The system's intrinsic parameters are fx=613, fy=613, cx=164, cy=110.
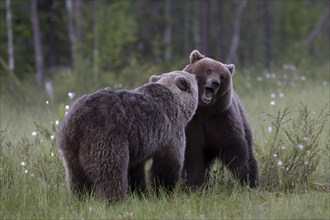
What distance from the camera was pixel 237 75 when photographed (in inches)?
632

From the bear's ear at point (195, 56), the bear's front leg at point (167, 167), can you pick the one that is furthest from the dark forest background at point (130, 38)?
the bear's front leg at point (167, 167)

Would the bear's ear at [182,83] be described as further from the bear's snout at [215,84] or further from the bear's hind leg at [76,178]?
the bear's hind leg at [76,178]

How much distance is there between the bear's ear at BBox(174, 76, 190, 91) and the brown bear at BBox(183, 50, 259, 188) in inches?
8.7

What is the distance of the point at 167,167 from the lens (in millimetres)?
5914

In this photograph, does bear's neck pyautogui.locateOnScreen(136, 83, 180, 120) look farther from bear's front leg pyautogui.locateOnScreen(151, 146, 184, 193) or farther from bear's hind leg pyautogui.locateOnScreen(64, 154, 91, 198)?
bear's hind leg pyautogui.locateOnScreen(64, 154, 91, 198)

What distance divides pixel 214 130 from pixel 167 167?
0.74 m

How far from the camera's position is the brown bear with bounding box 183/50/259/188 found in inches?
249

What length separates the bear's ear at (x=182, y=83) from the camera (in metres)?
6.20

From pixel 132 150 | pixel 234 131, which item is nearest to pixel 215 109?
pixel 234 131

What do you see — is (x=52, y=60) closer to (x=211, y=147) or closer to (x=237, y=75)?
(x=237, y=75)

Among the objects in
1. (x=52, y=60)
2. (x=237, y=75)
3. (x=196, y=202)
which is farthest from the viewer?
(x=52, y=60)

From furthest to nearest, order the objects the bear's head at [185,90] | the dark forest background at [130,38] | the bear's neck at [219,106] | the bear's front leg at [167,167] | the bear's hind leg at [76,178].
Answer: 1. the dark forest background at [130,38]
2. the bear's neck at [219,106]
3. the bear's head at [185,90]
4. the bear's front leg at [167,167]
5. the bear's hind leg at [76,178]

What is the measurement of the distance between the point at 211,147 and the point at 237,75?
9.76 metres

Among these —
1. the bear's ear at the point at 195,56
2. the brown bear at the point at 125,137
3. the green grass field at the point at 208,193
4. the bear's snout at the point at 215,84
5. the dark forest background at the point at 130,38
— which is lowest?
the green grass field at the point at 208,193
